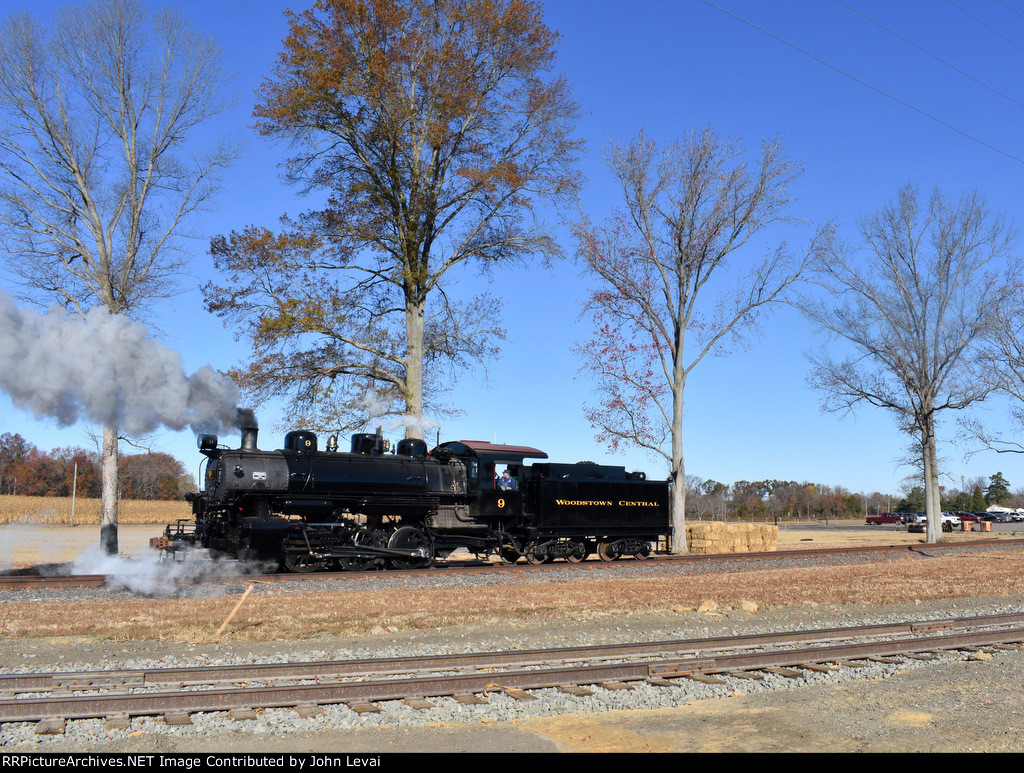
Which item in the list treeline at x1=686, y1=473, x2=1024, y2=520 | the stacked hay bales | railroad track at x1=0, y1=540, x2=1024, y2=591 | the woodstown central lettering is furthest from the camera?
treeline at x1=686, y1=473, x2=1024, y2=520

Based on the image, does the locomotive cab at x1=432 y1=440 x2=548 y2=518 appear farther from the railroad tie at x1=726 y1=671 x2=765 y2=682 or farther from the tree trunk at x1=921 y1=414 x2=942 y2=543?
the tree trunk at x1=921 y1=414 x2=942 y2=543

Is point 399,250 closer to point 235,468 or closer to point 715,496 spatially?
point 235,468

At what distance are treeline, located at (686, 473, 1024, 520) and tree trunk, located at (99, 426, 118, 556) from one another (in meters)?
84.0

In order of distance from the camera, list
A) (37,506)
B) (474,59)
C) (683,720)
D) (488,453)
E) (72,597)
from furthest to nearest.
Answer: (37,506), (474,59), (488,453), (72,597), (683,720)

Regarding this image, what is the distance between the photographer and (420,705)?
664cm

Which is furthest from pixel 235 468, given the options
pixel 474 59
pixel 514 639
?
pixel 474 59

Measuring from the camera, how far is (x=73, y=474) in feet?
234

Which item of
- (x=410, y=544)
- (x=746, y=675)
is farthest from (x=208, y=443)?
(x=746, y=675)

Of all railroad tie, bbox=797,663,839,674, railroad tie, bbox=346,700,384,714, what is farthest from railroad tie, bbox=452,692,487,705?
railroad tie, bbox=797,663,839,674

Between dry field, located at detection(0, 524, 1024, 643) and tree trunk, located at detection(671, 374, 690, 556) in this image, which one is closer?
dry field, located at detection(0, 524, 1024, 643)

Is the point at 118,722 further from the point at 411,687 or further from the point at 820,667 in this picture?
the point at 820,667

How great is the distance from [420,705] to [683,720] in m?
2.23

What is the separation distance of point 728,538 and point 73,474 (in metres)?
64.4

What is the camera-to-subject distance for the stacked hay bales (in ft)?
94.7
